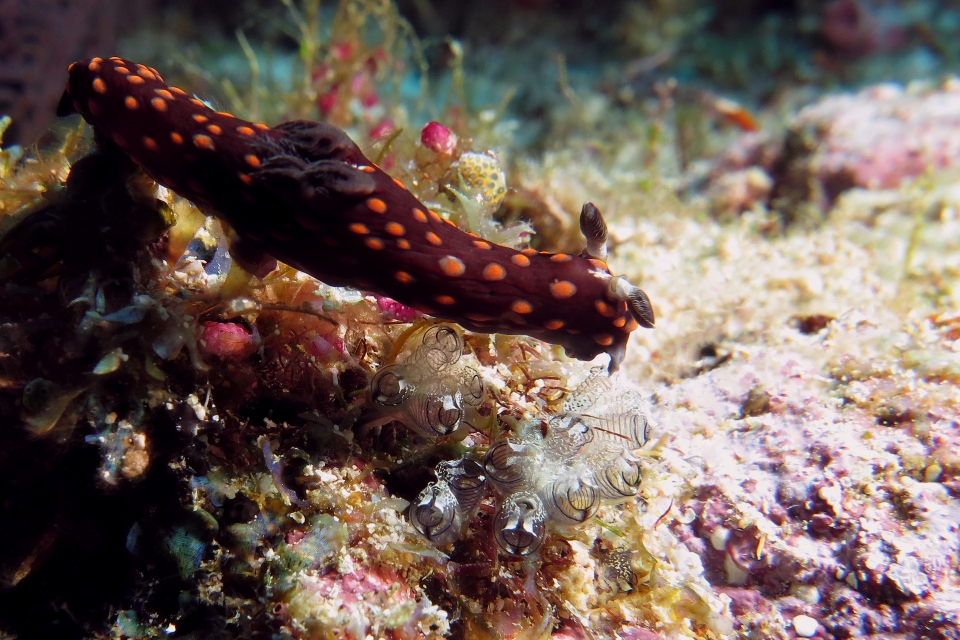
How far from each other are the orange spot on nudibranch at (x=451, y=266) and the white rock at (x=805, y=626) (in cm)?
194

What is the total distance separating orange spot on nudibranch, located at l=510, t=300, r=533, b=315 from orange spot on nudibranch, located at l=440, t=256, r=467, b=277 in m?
0.23

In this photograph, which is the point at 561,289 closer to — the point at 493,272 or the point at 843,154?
the point at 493,272

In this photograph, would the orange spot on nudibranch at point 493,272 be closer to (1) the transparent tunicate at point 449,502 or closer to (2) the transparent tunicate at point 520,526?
(1) the transparent tunicate at point 449,502

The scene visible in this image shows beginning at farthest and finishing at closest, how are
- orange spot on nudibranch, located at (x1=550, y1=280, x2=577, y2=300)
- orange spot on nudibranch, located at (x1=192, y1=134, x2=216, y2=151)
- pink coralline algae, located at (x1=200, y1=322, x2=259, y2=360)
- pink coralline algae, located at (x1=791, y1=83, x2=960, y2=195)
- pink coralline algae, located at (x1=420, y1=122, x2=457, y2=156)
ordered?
pink coralline algae, located at (x1=791, y1=83, x2=960, y2=195)
pink coralline algae, located at (x1=420, y1=122, x2=457, y2=156)
pink coralline algae, located at (x1=200, y1=322, x2=259, y2=360)
orange spot on nudibranch, located at (x1=550, y1=280, x2=577, y2=300)
orange spot on nudibranch, located at (x1=192, y1=134, x2=216, y2=151)

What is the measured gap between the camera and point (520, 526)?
1.85m

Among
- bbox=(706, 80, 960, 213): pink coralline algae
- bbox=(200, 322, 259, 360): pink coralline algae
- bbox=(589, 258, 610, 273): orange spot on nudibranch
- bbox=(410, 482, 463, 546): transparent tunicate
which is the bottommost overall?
bbox=(200, 322, 259, 360): pink coralline algae

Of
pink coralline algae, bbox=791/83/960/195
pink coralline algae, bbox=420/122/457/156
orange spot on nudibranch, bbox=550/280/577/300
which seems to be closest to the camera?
orange spot on nudibranch, bbox=550/280/577/300

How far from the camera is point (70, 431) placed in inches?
73.0

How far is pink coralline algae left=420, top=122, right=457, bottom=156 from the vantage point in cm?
325

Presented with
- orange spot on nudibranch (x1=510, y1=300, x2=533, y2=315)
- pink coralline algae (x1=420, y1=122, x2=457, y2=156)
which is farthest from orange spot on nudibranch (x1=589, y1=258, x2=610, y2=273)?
pink coralline algae (x1=420, y1=122, x2=457, y2=156)

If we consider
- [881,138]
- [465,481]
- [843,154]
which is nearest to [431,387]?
[465,481]

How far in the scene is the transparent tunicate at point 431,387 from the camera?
2012mm

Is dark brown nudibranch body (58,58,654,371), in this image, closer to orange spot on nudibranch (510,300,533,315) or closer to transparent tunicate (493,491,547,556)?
orange spot on nudibranch (510,300,533,315)

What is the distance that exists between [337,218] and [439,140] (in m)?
1.65
